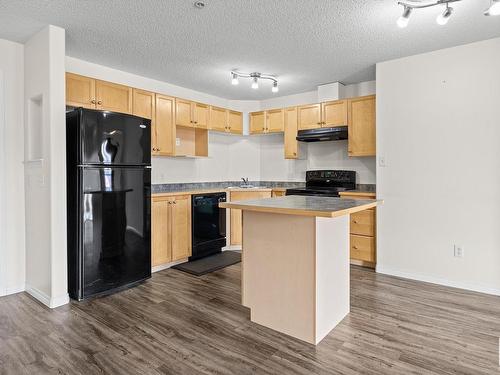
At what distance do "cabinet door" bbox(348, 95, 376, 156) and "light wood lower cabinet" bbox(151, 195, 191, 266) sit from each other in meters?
2.36

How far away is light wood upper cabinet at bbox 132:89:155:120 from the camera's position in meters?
3.92

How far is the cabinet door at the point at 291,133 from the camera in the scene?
4.93m

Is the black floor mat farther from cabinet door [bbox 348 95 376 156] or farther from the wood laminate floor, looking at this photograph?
cabinet door [bbox 348 95 376 156]

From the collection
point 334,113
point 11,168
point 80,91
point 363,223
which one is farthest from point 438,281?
point 11,168

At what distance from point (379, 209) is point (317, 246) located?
6.59 feet

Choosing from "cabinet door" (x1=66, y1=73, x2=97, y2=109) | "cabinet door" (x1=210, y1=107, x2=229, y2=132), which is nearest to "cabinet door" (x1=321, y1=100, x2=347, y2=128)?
"cabinet door" (x1=210, y1=107, x2=229, y2=132)

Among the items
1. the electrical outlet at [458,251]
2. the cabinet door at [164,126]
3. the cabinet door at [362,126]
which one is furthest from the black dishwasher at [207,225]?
the electrical outlet at [458,251]

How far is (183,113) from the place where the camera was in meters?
4.50

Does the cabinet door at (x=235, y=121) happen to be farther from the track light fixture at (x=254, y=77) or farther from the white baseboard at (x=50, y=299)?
the white baseboard at (x=50, y=299)

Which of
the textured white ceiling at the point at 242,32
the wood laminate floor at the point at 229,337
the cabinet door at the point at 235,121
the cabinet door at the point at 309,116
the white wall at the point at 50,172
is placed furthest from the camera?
the cabinet door at the point at 235,121

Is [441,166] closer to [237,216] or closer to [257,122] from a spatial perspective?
[237,216]

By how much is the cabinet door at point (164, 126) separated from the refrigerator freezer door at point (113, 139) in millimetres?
714

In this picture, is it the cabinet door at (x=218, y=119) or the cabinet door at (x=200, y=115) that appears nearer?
the cabinet door at (x=200, y=115)

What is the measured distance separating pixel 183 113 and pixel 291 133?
1.68 m
